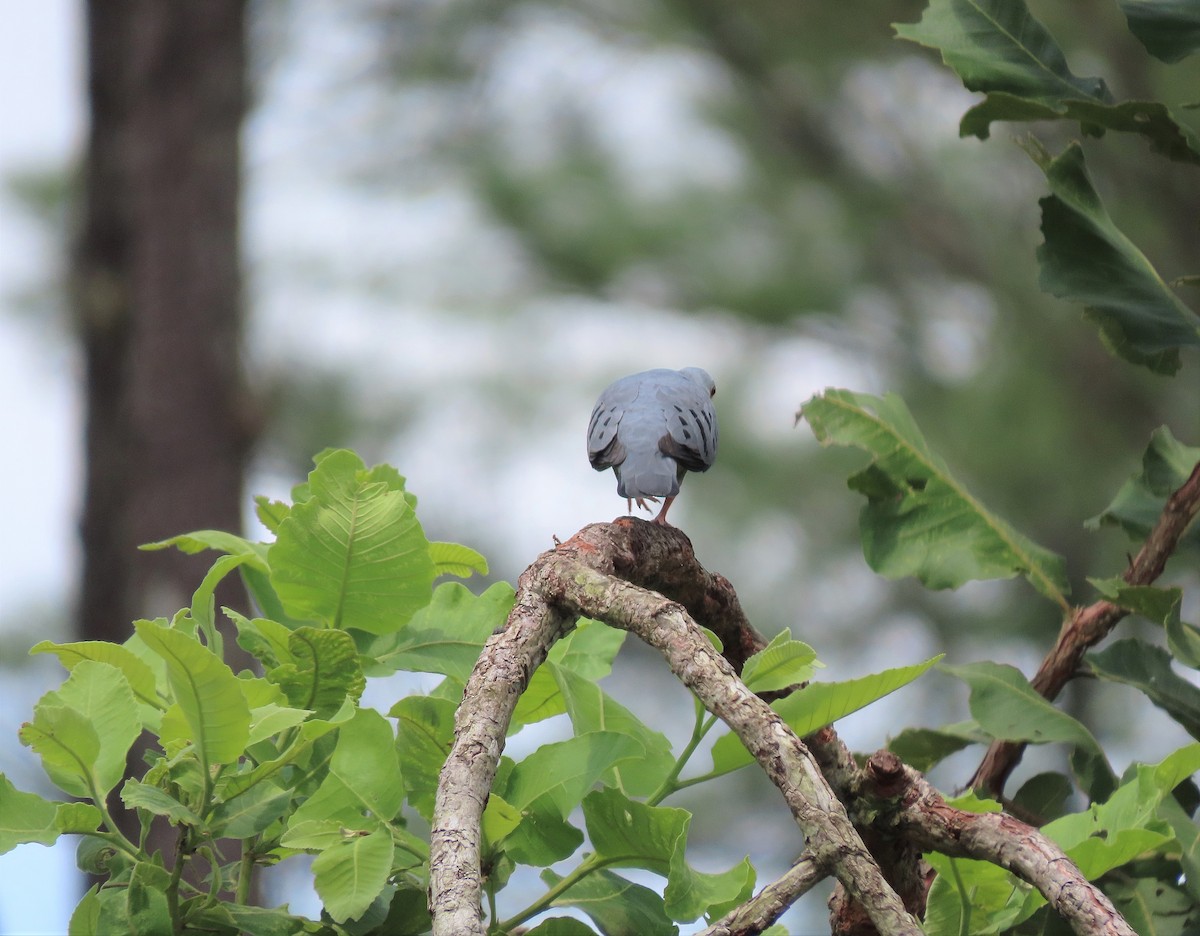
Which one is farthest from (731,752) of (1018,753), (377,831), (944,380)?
(944,380)

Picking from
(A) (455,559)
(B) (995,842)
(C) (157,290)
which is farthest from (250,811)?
(C) (157,290)

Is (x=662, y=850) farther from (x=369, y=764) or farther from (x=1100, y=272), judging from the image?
(x=1100, y=272)

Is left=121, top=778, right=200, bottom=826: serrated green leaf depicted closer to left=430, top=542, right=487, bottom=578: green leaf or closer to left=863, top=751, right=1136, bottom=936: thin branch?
left=430, top=542, right=487, bottom=578: green leaf

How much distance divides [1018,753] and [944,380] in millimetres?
5874

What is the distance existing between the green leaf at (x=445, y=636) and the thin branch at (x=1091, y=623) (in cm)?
53

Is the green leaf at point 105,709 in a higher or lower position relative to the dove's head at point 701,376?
lower

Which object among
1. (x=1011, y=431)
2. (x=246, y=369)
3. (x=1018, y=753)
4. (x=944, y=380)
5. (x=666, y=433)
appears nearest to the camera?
(x=1018, y=753)

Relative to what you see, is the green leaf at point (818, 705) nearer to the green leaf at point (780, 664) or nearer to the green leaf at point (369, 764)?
the green leaf at point (780, 664)

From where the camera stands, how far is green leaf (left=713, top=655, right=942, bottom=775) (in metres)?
0.72

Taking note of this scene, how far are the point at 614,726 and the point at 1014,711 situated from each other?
18.6 inches

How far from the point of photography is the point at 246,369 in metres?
4.46

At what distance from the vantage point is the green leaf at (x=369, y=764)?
0.70 meters

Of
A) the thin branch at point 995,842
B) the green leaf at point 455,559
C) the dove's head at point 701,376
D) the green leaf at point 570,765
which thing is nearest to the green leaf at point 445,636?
the green leaf at point 455,559

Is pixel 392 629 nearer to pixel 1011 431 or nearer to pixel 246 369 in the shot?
pixel 246 369
